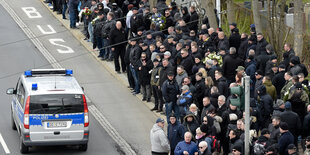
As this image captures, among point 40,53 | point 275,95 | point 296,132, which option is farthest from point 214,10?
point 296,132

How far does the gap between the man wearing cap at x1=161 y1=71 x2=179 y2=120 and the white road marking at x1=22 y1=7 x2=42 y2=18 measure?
1626cm

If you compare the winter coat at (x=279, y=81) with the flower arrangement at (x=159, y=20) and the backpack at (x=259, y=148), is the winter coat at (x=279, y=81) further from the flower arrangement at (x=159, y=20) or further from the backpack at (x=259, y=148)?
the flower arrangement at (x=159, y=20)

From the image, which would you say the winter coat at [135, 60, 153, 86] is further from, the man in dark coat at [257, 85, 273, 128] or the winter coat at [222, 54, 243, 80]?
the man in dark coat at [257, 85, 273, 128]

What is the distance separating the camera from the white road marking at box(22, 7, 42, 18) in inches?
1517

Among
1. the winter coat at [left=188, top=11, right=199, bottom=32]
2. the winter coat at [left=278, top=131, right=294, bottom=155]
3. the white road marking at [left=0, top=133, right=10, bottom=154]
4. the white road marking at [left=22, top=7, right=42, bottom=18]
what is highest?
the winter coat at [left=188, top=11, right=199, bottom=32]

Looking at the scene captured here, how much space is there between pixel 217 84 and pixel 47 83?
487 cm

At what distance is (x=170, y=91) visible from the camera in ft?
77.7

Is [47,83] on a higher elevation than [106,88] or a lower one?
higher

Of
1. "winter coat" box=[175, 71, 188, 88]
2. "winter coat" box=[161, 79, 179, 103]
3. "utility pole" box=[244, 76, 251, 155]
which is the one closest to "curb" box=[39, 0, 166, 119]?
"winter coat" box=[161, 79, 179, 103]

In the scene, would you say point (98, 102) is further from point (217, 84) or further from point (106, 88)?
point (217, 84)

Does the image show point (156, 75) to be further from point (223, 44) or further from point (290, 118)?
point (290, 118)

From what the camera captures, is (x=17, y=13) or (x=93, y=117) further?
(x=17, y=13)

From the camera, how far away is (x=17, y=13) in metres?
38.9

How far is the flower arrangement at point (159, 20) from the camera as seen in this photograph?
29344mm
